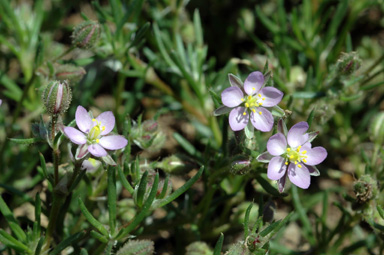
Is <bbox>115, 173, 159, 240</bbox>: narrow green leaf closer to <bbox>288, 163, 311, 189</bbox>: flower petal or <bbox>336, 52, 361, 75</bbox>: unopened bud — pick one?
<bbox>288, 163, 311, 189</bbox>: flower petal

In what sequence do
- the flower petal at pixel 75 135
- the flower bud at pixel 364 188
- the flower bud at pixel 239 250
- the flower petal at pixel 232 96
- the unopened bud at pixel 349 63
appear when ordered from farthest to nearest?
1. the unopened bud at pixel 349 63
2. the flower bud at pixel 364 188
3. the flower petal at pixel 232 96
4. the flower bud at pixel 239 250
5. the flower petal at pixel 75 135

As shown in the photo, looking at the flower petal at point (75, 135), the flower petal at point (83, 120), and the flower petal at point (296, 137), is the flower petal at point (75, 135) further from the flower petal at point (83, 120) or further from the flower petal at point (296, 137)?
the flower petal at point (296, 137)

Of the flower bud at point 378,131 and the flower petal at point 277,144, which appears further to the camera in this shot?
the flower bud at point 378,131

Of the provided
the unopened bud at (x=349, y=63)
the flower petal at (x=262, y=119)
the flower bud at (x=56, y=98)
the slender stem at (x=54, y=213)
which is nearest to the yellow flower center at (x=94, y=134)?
the flower bud at (x=56, y=98)

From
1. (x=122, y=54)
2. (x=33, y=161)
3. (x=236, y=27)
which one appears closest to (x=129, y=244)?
(x=33, y=161)

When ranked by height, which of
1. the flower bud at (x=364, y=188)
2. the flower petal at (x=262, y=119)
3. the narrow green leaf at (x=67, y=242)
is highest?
the flower petal at (x=262, y=119)

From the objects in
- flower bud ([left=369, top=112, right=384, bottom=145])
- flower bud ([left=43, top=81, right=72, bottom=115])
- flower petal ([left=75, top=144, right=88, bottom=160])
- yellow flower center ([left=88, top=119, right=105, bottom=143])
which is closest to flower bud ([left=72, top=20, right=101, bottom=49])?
flower bud ([left=43, top=81, right=72, bottom=115])

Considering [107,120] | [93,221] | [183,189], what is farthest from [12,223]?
[183,189]
